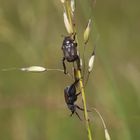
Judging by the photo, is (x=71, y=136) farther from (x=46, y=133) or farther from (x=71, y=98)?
(x=71, y=98)

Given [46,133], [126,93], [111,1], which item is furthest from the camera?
[111,1]

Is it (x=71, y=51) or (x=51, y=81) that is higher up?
(x=51, y=81)

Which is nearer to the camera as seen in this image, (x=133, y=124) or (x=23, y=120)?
(x=133, y=124)

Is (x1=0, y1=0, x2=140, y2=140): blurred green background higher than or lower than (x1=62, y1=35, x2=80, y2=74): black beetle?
higher

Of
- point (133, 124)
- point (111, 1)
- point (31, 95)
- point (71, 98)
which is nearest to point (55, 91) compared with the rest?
point (31, 95)

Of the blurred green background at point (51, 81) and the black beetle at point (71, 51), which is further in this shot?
the blurred green background at point (51, 81)

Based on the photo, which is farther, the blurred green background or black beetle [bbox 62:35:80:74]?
the blurred green background

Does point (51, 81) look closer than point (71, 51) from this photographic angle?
No

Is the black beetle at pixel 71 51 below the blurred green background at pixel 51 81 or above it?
below
